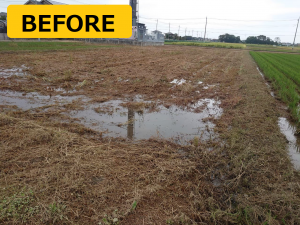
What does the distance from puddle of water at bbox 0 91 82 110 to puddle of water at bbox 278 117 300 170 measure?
18.3ft

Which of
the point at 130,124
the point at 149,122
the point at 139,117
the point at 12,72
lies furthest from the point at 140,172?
the point at 12,72

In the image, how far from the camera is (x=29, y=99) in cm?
582

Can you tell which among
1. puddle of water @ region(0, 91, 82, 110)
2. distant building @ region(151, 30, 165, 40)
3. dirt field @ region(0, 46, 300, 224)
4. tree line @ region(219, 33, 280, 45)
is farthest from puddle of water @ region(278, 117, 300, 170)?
tree line @ region(219, 33, 280, 45)

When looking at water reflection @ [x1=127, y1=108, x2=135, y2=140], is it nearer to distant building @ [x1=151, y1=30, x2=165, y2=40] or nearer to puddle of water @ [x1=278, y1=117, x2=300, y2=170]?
puddle of water @ [x1=278, y1=117, x2=300, y2=170]

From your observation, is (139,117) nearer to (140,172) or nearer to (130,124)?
(130,124)

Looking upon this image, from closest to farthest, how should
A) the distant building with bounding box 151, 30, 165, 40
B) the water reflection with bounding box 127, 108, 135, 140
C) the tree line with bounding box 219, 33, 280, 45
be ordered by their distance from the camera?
the water reflection with bounding box 127, 108, 135, 140 → the distant building with bounding box 151, 30, 165, 40 → the tree line with bounding box 219, 33, 280, 45

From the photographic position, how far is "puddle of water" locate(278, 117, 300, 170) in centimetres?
344

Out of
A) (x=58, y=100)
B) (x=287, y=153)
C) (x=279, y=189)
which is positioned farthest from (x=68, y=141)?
(x=287, y=153)

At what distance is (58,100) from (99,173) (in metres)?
3.88

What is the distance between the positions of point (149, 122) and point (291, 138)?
10.2 ft

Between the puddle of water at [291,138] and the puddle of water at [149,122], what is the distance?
4.67 feet

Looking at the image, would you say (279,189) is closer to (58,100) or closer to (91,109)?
(91,109)

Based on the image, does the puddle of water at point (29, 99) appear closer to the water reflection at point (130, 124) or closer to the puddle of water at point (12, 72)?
the water reflection at point (130, 124)

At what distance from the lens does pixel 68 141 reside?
3.42 metres
